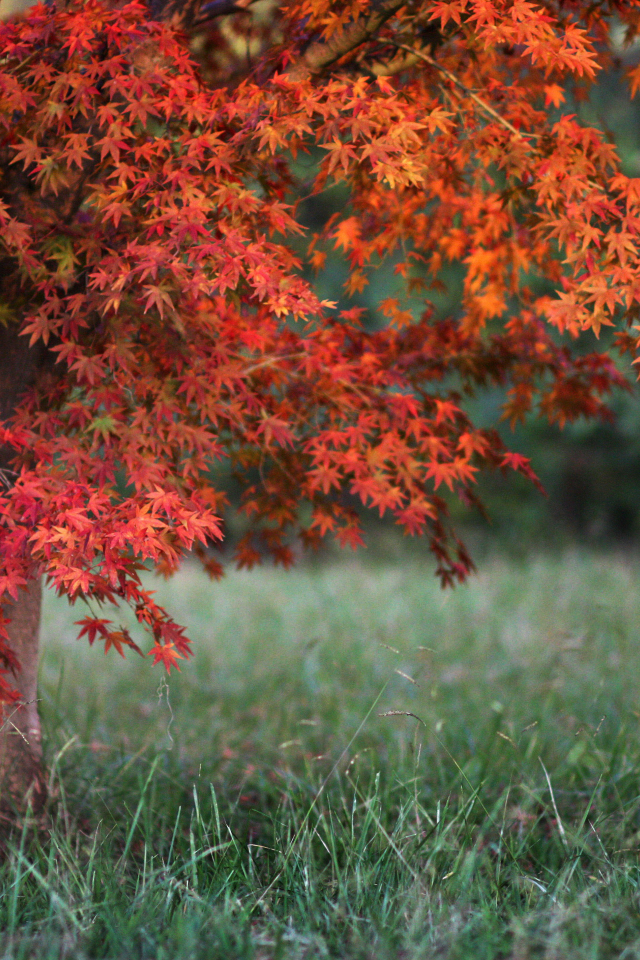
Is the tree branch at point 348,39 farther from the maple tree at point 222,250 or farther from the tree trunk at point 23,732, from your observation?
the tree trunk at point 23,732

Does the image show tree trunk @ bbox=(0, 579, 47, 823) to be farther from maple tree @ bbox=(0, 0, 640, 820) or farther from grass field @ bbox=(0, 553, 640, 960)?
grass field @ bbox=(0, 553, 640, 960)

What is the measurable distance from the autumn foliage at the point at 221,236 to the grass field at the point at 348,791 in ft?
2.34

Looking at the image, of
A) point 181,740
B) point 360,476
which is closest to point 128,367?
point 360,476

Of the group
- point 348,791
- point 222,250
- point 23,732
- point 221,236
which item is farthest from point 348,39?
point 348,791

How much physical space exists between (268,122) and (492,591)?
7.59 meters

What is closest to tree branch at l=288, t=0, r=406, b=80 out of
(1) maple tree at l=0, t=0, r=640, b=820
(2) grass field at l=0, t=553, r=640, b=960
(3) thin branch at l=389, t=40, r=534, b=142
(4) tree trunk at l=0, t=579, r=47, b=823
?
(1) maple tree at l=0, t=0, r=640, b=820

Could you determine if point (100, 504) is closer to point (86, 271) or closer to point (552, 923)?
point (86, 271)

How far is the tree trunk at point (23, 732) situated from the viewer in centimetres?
345

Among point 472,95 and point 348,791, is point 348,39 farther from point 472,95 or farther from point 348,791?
point 348,791

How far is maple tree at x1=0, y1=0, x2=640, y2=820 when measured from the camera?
106 inches

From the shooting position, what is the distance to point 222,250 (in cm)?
263

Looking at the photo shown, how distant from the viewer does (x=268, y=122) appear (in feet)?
8.78

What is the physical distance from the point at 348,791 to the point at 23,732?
61.4 inches

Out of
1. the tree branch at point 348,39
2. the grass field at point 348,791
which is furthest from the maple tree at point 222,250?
the grass field at point 348,791
